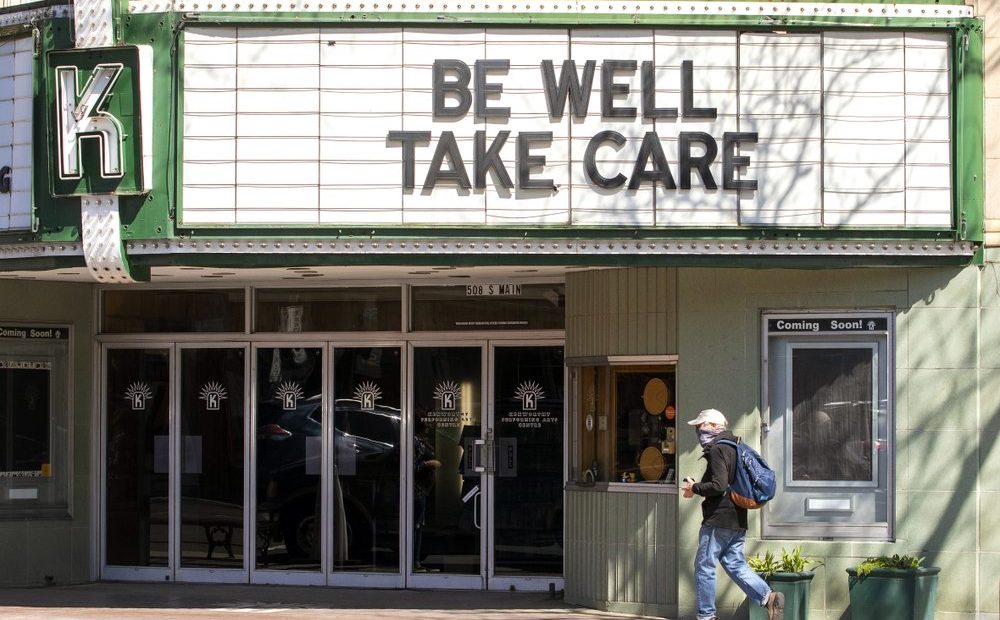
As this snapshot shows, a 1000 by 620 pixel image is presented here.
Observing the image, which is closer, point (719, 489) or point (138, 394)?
point (719, 489)

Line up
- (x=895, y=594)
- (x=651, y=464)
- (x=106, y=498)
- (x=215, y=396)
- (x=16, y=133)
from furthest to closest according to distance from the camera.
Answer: (x=106, y=498), (x=215, y=396), (x=651, y=464), (x=16, y=133), (x=895, y=594)

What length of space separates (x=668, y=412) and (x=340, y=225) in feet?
10.9

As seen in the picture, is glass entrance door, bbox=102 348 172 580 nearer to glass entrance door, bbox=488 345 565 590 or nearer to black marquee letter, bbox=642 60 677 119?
glass entrance door, bbox=488 345 565 590

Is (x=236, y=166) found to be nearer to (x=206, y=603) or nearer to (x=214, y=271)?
(x=214, y=271)

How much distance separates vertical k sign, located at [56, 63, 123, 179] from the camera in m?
11.7

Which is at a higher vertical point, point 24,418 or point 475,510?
point 24,418

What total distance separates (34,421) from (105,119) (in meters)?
4.10

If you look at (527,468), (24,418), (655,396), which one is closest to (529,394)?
(527,468)

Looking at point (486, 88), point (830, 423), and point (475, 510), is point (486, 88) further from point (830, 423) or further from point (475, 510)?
point (475, 510)

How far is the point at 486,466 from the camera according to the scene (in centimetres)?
1405

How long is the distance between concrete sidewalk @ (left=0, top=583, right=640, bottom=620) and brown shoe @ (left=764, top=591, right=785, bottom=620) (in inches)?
71.0

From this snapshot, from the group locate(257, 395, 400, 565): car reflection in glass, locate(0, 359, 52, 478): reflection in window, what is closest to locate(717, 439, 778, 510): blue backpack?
locate(257, 395, 400, 565): car reflection in glass

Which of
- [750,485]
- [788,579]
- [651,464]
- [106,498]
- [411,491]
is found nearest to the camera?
[750,485]

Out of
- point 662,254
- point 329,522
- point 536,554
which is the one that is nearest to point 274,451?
point 329,522
